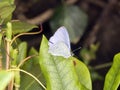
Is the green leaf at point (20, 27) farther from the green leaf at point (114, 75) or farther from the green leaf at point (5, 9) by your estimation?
the green leaf at point (114, 75)

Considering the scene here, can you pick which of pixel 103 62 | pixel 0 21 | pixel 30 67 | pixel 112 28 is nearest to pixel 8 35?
pixel 0 21

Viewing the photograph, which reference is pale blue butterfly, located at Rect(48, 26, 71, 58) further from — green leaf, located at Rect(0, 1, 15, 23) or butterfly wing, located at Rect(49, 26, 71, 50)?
green leaf, located at Rect(0, 1, 15, 23)

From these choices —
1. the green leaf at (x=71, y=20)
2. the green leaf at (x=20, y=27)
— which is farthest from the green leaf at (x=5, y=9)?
the green leaf at (x=71, y=20)

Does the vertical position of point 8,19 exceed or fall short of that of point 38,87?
it exceeds it

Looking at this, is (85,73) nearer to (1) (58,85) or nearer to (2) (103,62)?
(1) (58,85)

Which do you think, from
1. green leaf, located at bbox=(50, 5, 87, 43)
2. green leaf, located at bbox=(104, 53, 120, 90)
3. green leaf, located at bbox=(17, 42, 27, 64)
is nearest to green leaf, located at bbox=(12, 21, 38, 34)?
green leaf, located at bbox=(17, 42, 27, 64)

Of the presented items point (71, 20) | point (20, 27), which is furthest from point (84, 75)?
point (71, 20)

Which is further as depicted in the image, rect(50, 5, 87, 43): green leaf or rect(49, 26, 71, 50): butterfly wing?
rect(50, 5, 87, 43): green leaf
